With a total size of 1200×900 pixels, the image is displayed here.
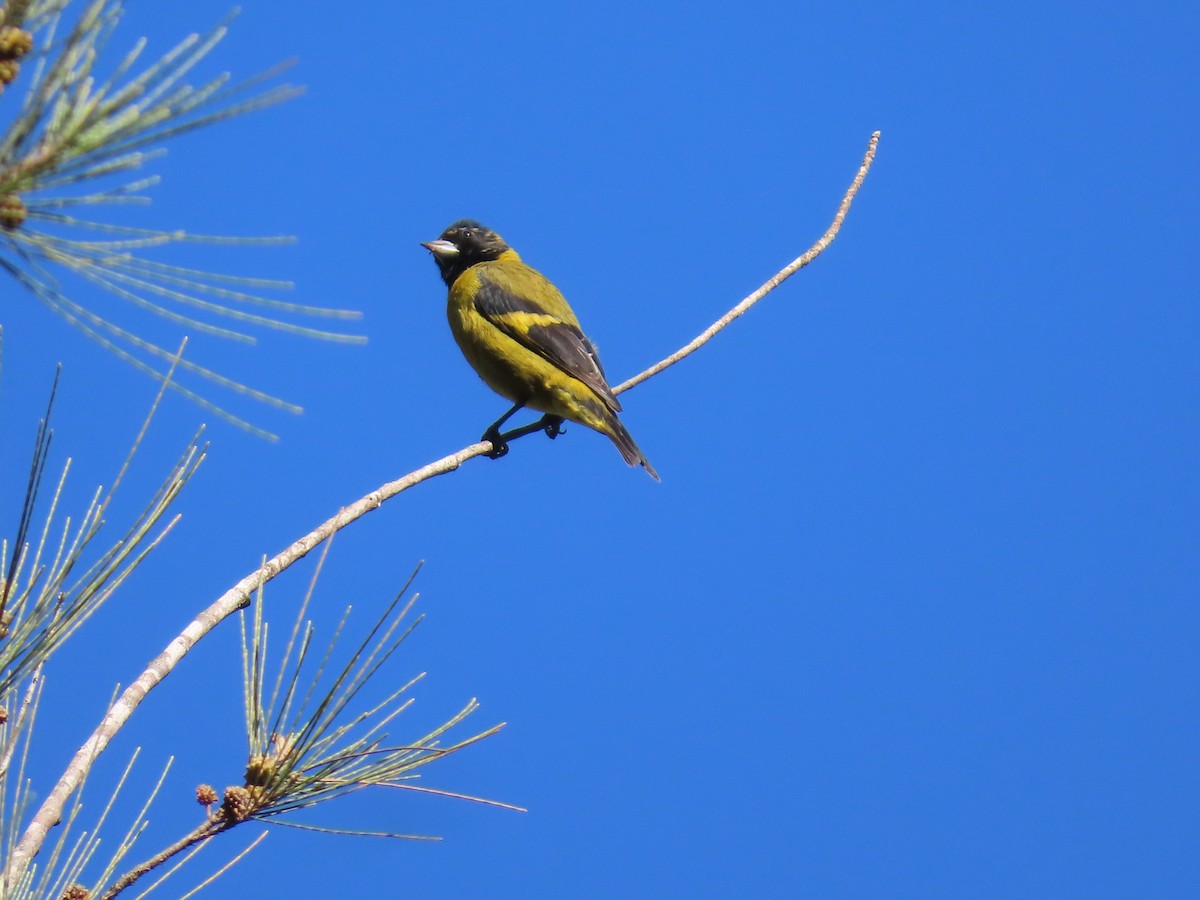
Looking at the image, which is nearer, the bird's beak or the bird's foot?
the bird's foot

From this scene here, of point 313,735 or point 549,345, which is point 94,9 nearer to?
point 313,735

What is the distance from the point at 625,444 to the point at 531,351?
732mm

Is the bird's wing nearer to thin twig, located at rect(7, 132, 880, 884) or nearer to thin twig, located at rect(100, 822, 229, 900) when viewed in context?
thin twig, located at rect(7, 132, 880, 884)

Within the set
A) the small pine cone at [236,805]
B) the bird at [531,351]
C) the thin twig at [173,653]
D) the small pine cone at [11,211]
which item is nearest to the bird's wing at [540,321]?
the bird at [531,351]

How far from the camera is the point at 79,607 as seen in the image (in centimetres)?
202

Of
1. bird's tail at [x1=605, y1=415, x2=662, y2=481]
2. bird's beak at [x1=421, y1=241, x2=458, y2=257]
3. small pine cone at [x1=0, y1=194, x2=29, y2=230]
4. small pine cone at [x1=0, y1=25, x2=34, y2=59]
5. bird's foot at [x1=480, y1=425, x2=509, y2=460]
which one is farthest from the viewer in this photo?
bird's beak at [x1=421, y1=241, x2=458, y2=257]

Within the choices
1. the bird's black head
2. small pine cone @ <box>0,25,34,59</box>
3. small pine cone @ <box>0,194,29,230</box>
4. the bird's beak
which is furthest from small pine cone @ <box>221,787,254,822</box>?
the bird's beak

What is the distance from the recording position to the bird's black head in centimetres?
760

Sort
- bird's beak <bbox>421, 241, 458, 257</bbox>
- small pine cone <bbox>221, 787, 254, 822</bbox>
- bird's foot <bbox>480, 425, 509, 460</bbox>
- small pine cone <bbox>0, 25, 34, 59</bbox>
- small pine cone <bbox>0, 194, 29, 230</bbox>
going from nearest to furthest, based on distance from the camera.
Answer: small pine cone <bbox>0, 25, 34, 59</bbox> → small pine cone <bbox>0, 194, 29, 230</bbox> → small pine cone <bbox>221, 787, 254, 822</bbox> → bird's foot <bbox>480, 425, 509, 460</bbox> → bird's beak <bbox>421, 241, 458, 257</bbox>

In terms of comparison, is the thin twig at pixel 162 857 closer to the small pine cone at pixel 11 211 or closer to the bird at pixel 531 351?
the small pine cone at pixel 11 211

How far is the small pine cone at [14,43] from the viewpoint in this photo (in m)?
1.52

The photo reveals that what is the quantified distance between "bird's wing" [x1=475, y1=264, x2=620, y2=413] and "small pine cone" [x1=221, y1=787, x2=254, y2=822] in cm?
382

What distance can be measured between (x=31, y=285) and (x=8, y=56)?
310mm

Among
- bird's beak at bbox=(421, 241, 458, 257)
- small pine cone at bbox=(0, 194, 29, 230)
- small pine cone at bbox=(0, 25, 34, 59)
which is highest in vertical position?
bird's beak at bbox=(421, 241, 458, 257)
